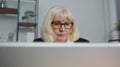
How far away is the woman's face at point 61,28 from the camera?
1.48m

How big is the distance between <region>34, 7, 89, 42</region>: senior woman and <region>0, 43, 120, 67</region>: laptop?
94cm

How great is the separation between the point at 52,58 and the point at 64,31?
3.38ft

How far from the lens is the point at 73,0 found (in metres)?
3.71

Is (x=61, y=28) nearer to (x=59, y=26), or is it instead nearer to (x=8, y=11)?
(x=59, y=26)

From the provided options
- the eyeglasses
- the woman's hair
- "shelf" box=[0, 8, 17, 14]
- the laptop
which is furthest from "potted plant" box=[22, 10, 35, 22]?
the laptop

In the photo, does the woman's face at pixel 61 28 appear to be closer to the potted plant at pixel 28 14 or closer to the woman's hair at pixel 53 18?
the woman's hair at pixel 53 18

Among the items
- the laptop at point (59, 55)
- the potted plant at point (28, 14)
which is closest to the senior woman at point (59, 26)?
the laptop at point (59, 55)

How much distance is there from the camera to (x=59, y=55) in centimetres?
51

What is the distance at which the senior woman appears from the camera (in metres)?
1.47

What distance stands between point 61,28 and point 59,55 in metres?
1.00

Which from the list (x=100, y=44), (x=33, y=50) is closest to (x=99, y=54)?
(x=100, y=44)

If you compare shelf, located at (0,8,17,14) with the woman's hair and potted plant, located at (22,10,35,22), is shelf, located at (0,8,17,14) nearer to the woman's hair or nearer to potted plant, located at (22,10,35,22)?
potted plant, located at (22,10,35,22)

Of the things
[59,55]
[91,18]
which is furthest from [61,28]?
[91,18]

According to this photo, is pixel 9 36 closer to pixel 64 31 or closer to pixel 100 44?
pixel 64 31
